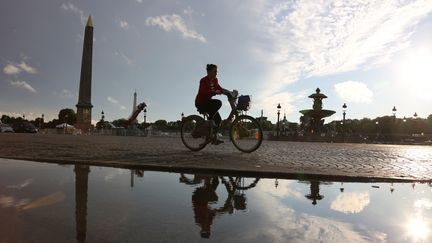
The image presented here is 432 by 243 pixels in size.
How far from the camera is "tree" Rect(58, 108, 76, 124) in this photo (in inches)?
4584

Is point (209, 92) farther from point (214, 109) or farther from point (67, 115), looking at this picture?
point (67, 115)

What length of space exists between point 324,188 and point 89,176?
2786 mm

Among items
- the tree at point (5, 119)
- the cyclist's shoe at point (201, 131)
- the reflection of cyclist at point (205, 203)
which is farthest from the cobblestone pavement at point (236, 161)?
the tree at point (5, 119)

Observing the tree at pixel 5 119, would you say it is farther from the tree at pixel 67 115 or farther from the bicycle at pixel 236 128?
the bicycle at pixel 236 128

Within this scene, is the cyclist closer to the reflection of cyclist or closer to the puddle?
the puddle

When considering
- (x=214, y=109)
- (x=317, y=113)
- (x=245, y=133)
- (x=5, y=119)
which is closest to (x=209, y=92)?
(x=214, y=109)

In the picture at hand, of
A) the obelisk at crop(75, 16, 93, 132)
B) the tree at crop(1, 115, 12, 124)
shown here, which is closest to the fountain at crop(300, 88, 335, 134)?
the obelisk at crop(75, 16, 93, 132)

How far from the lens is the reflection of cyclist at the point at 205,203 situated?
2.46 metres

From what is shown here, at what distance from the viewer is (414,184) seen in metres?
4.72

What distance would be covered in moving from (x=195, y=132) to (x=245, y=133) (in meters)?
1.18

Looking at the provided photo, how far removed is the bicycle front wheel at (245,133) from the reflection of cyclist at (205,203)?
3917mm

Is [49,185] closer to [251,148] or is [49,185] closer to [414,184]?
[414,184]

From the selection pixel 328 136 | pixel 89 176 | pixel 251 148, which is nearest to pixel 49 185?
pixel 89 176

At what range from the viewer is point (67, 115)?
383ft
